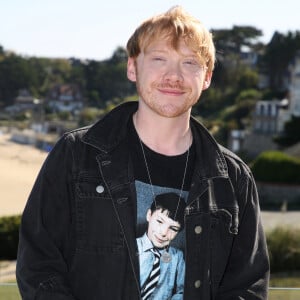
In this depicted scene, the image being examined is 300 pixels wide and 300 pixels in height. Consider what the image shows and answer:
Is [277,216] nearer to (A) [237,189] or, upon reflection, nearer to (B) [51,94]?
(A) [237,189]

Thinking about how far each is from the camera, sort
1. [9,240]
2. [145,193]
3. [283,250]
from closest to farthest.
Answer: [145,193]
[283,250]
[9,240]

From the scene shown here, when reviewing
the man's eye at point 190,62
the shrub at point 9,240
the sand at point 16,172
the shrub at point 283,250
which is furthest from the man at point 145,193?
the sand at point 16,172

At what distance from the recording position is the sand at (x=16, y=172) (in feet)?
97.7

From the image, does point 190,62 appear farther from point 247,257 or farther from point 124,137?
point 247,257

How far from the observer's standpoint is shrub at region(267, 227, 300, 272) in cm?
1162

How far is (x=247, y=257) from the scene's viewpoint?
2658 millimetres

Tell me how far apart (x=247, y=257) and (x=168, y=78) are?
0.73m

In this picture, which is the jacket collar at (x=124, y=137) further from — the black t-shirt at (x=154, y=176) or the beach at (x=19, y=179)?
the beach at (x=19, y=179)

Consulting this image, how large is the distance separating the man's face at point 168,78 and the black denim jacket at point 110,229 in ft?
0.54

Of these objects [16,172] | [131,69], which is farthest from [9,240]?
[16,172]

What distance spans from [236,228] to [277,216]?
20.6 m

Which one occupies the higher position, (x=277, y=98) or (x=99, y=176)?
(x=99, y=176)

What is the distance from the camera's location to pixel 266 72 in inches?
2510

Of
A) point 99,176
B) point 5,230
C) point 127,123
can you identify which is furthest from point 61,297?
point 5,230
